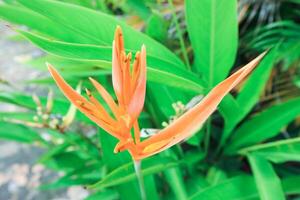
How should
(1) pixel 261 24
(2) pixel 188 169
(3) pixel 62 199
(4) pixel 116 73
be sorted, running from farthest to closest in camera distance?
1. (3) pixel 62 199
2. (1) pixel 261 24
3. (2) pixel 188 169
4. (4) pixel 116 73

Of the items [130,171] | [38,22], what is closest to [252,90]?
[130,171]

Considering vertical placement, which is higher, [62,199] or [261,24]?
[261,24]

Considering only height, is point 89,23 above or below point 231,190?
above

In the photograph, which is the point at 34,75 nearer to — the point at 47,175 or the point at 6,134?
the point at 47,175

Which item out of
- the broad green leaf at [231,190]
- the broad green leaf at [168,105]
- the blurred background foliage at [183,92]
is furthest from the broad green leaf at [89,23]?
the broad green leaf at [231,190]

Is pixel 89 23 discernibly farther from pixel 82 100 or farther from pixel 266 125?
pixel 266 125

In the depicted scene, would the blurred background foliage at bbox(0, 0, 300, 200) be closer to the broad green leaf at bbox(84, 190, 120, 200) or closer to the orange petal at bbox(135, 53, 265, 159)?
the broad green leaf at bbox(84, 190, 120, 200)

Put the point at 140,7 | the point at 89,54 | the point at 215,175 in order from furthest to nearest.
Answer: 1. the point at 140,7
2. the point at 215,175
3. the point at 89,54

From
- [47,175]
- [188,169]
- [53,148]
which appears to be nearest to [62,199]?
[47,175]
